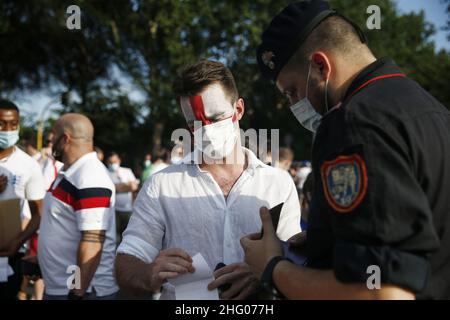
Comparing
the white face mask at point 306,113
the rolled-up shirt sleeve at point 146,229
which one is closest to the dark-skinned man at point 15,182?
the rolled-up shirt sleeve at point 146,229

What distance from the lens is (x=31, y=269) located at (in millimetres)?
4293

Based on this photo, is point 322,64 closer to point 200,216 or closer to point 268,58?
point 268,58

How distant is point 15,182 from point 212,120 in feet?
10.1

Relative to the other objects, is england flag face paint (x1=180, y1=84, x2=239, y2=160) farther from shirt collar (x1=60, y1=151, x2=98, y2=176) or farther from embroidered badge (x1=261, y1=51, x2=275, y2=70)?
shirt collar (x1=60, y1=151, x2=98, y2=176)

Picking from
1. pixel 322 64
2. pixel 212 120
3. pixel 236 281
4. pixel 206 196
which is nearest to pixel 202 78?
pixel 212 120

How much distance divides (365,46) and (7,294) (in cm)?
409

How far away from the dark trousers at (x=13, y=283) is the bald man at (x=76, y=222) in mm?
775

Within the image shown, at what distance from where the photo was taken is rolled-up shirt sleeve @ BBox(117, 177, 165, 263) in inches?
93.0

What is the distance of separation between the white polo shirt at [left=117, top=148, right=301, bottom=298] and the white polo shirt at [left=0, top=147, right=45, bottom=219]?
275 centimetres

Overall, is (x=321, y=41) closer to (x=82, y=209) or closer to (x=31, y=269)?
(x=82, y=209)

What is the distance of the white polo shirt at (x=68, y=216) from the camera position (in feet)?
12.3

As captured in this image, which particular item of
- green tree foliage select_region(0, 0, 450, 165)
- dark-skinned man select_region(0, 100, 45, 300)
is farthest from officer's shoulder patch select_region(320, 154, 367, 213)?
green tree foliage select_region(0, 0, 450, 165)
